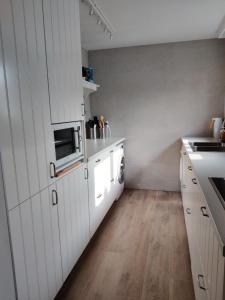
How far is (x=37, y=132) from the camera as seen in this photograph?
1377 mm

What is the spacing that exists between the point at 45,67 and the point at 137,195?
2.76 metres

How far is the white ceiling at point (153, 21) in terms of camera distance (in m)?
2.17

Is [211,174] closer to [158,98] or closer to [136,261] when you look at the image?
[136,261]

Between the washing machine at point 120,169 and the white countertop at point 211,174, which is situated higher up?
the white countertop at point 211,174

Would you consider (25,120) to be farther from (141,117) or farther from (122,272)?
(141,117)

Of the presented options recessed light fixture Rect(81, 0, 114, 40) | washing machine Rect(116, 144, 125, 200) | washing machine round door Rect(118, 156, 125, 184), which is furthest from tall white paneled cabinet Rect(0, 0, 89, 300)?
washing machine round door Rect(118, 156, 125, 184)

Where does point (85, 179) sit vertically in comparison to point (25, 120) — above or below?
below

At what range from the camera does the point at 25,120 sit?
1256mm

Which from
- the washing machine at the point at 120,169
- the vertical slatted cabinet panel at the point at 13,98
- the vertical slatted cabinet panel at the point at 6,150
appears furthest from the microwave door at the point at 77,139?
the washing machine at the point at 120,169

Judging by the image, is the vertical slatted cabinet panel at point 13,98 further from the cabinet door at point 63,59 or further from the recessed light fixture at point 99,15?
the recessed light fixture at point 99,15

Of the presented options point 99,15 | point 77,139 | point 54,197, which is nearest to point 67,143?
point 77,139

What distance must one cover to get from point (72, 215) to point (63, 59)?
124 cm


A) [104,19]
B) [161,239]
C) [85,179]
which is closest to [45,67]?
[85,179]

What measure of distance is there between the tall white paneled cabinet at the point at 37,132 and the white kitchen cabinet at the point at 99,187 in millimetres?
399
